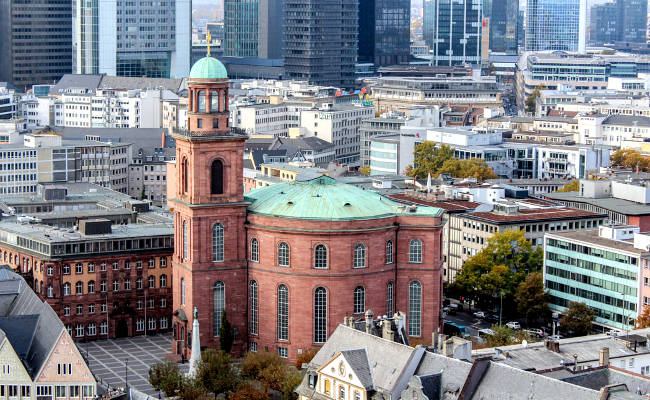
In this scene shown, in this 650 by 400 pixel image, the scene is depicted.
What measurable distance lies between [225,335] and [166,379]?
82.9 ft

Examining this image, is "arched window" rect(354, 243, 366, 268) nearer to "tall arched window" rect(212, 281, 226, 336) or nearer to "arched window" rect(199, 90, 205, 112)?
"tall arched window" rect(212, 281, 226, 336)

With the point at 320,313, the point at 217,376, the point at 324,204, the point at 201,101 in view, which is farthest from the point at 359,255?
the point at 217,376

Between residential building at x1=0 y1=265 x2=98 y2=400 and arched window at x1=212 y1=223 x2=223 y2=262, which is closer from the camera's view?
residential building at x1=0 y1=265 x2=98 y2=400

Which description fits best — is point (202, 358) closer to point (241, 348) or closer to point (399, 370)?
point (241, 348)

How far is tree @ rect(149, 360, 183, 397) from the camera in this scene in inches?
6585

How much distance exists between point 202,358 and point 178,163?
29735mm

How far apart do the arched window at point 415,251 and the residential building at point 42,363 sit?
46666 mm

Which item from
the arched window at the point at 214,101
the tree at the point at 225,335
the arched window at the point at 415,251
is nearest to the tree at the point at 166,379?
the tree at the point at 225,335

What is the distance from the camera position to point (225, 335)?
193m

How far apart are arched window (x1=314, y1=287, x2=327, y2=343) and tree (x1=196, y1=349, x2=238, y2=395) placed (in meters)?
20.9

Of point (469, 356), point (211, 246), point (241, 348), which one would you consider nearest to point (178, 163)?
point (211, 246)

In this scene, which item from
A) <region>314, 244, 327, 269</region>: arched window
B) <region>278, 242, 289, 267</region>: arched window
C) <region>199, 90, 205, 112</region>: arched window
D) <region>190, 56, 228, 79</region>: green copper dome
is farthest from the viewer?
<region>190, 56, 228, 79</region>: green copper dome

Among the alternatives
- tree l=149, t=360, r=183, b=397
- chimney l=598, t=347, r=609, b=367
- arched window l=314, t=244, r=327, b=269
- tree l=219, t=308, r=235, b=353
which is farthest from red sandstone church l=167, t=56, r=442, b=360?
chimney l=598, t=347, r=609, b=367

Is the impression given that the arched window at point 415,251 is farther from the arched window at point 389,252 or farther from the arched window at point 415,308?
the arched window at point 415,308
